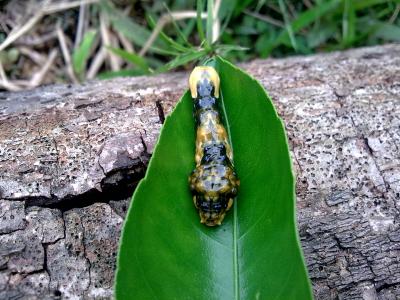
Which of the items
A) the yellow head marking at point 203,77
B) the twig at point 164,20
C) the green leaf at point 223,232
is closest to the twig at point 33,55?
the twig at point 164,20

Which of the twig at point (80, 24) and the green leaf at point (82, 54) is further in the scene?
the twig at point (80, 24)

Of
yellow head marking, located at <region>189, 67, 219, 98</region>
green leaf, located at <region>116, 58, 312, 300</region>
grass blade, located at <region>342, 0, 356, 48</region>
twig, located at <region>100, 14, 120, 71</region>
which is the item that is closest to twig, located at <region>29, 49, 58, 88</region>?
twig, located at <region>100, 14, 120, 71</region>

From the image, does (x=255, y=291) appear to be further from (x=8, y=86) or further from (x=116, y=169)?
(x=8, y=86)

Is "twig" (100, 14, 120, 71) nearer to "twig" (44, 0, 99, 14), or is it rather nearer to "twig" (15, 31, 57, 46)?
"twig" (44, 0, 99, 14)

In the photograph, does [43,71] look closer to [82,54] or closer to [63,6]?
[82,54]

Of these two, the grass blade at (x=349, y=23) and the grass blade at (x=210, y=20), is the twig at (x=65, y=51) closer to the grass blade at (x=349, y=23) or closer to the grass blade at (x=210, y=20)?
the grass blade at (x=210, y=20)

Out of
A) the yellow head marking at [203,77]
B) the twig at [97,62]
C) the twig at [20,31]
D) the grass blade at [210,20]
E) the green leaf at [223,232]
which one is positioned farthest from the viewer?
the twig at [97,62]

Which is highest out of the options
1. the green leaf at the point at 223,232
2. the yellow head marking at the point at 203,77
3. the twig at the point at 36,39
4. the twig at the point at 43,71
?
the twig at the point at 36,39
